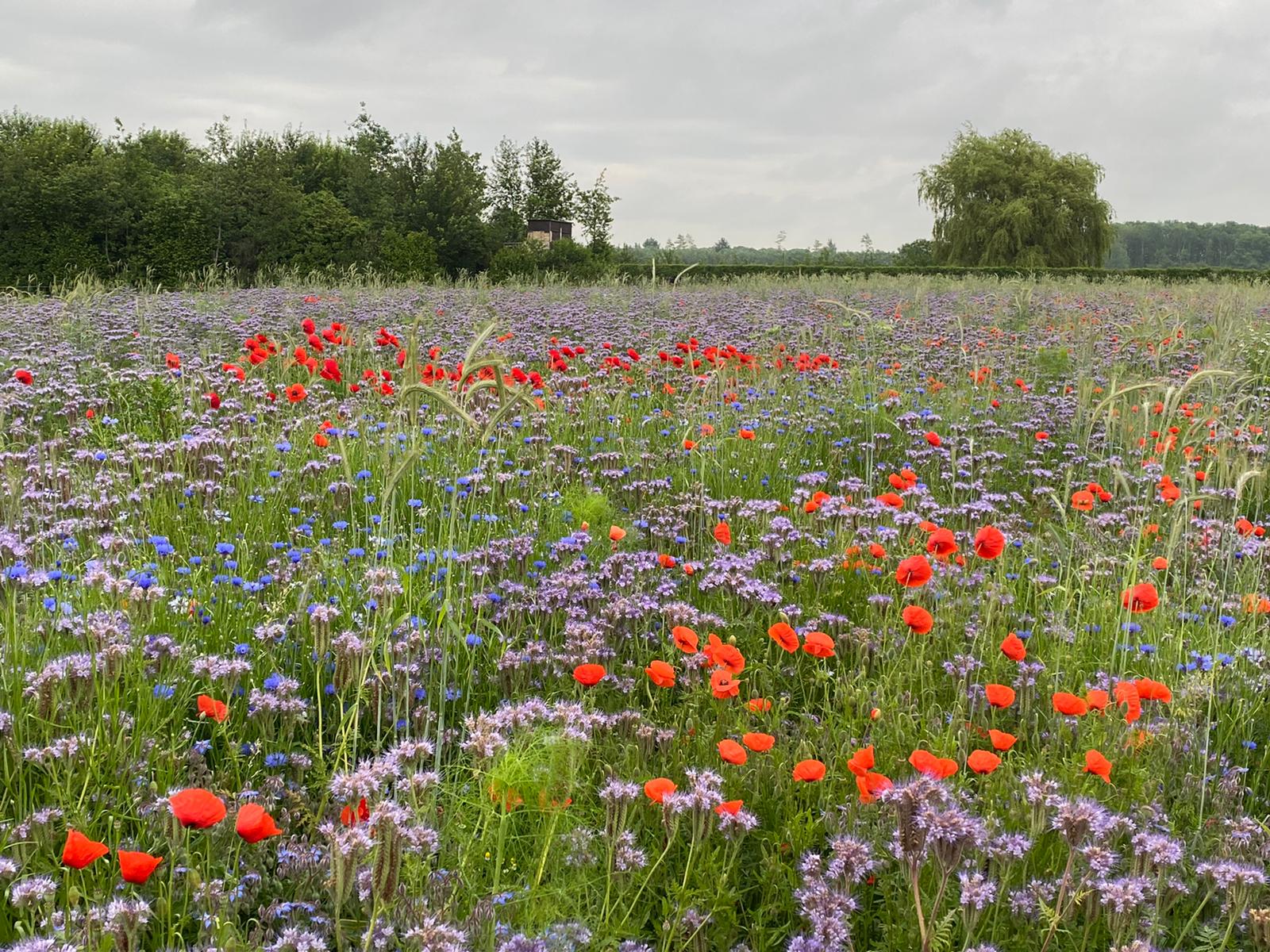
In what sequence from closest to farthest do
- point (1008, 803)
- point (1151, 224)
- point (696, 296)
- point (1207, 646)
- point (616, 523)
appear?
1. point (1008, 803)
2. point (1207, 646)
3. point (616, 523)
4. point (696, 296)
5. point (1151, 224)

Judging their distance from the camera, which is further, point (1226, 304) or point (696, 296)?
point (696, 296)

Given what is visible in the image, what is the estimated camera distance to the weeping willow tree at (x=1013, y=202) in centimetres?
4069

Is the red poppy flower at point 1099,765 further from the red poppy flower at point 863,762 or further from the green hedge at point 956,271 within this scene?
the green hedge at point 956,271

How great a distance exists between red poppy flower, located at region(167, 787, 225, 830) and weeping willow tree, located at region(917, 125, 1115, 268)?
1673 inches

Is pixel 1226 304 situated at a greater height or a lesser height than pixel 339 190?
lesser

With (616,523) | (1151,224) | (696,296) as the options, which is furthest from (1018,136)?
(1151,224)

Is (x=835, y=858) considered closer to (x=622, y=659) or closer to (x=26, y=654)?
(x=622, y=659)

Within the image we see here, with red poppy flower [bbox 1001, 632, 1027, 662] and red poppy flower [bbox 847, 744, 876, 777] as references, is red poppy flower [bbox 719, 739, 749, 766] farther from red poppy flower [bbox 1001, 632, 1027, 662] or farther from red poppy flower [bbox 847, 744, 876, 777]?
red poppy flower [bbox 1001, 632, 1027, 662]

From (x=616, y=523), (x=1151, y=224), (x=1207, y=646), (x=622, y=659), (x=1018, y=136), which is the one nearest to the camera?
(x=622, y=659)

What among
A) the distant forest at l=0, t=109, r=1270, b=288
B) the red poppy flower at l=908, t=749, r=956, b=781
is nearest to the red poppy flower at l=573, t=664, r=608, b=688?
the red poppy flower at l=908, t=749, r=956, b=781

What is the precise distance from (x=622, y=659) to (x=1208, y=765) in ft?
5.84

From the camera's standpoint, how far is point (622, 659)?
3221mm

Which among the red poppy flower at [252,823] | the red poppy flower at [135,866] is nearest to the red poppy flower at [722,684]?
the red poppy flower at [252,823]

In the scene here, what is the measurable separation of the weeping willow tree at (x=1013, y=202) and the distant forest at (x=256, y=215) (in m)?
8.03
